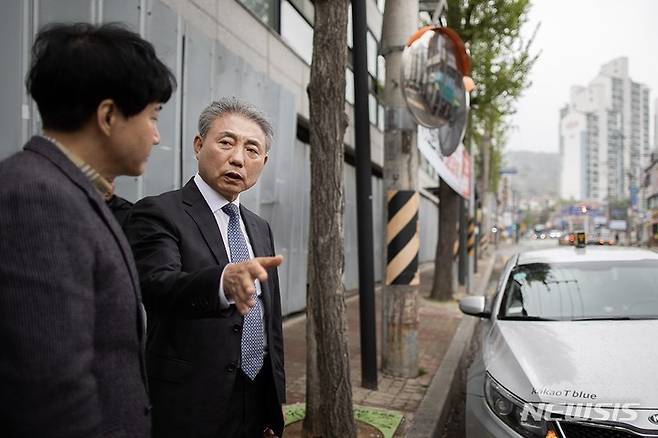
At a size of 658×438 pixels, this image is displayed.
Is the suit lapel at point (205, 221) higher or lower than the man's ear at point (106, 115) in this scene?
lower

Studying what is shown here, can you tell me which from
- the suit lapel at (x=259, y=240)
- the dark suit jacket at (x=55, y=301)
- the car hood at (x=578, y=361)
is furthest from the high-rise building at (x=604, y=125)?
the dark suit jacket at (x=55, y=301)

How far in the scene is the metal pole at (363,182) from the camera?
4879mm

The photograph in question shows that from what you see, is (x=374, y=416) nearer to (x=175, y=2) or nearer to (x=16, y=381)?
(x=16, y=381)

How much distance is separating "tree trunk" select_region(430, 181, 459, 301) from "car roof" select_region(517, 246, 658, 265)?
6903mm

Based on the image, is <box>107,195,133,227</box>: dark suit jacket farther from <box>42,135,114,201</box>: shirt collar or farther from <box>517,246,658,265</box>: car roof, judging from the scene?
<box>517,246,658,265</box>: car roof

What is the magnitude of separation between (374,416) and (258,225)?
8.13 feet

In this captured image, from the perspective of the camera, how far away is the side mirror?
13.5ft

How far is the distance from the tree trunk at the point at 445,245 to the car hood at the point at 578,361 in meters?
8.08

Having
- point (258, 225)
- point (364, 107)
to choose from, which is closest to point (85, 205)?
point (258, 225)

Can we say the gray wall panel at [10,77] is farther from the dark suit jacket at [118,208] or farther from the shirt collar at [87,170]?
the shirt collar at [87,170]

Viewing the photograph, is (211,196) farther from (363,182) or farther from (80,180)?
(363,182)

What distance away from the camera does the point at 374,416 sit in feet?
13.8

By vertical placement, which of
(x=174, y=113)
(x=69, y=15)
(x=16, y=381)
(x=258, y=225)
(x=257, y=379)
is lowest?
(x=257, y=379)

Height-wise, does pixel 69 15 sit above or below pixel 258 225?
above
